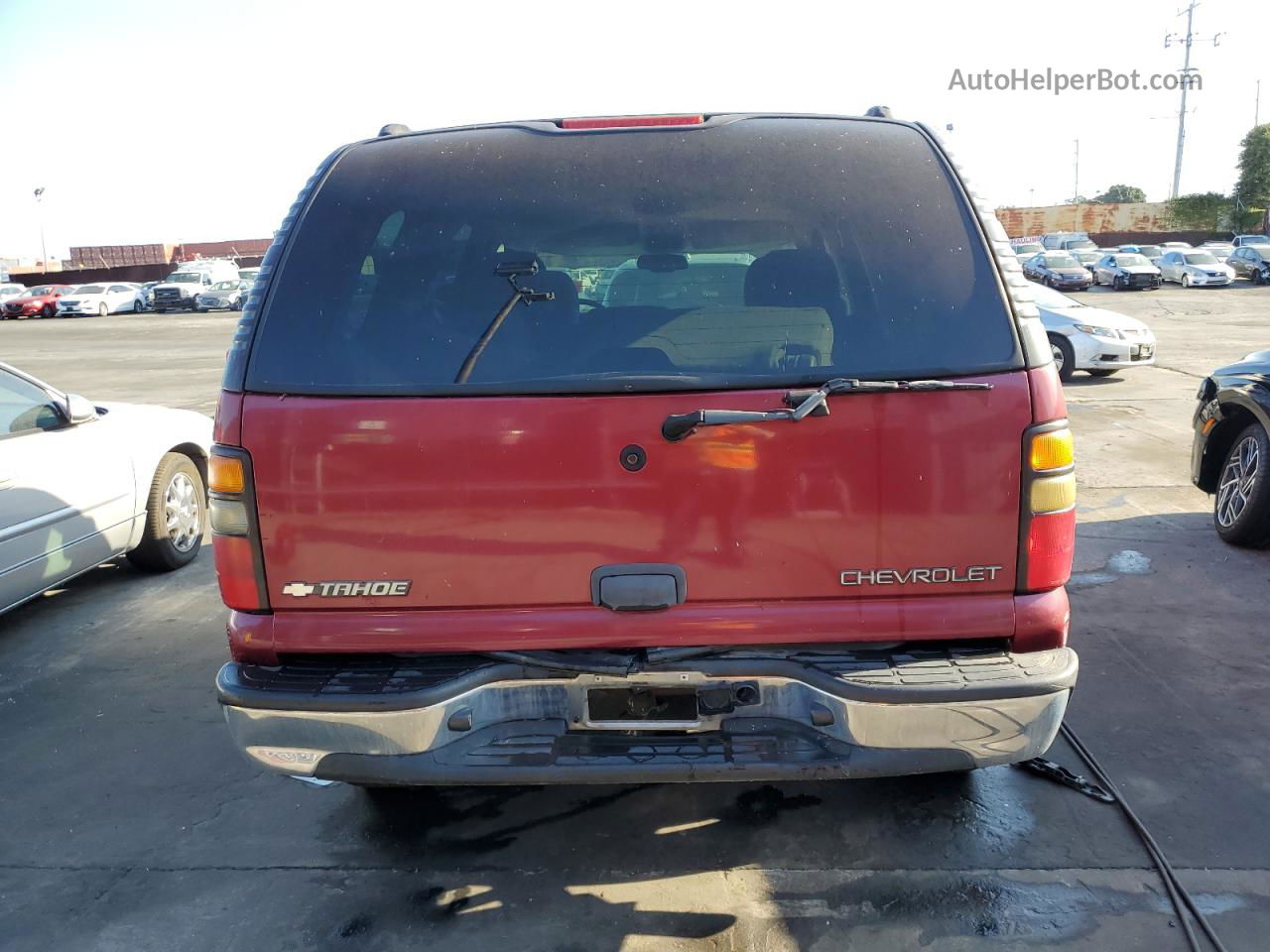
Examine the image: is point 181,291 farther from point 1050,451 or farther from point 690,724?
point 1050,451

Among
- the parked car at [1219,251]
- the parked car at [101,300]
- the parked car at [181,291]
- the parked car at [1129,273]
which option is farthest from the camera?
the parked car at [181,291]

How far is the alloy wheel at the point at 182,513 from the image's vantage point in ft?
19.8

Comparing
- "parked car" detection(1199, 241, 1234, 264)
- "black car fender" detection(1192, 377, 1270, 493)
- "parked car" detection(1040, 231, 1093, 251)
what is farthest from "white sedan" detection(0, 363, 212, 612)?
"parked car" detection(1040, 231, 1093, 251)

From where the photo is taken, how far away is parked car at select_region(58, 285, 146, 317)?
133ft

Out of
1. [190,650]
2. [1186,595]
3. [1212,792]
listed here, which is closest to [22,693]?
[190,650]

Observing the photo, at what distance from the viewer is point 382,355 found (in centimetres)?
255

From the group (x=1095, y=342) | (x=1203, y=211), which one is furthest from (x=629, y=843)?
(x=1203, y=211)

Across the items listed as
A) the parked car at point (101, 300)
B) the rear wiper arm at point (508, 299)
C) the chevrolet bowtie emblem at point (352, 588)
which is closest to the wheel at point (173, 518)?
the chevrolet bowtie emblem at point (352, 588)

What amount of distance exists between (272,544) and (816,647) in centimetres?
142

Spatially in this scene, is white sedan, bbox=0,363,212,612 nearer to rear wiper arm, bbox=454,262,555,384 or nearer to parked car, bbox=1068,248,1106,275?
rear wiper arm, bbox=454,262,555,384

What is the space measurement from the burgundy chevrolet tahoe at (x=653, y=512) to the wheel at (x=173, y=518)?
3.61 meters

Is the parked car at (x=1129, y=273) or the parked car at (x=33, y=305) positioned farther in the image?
the parked car at (x=33, y=305)

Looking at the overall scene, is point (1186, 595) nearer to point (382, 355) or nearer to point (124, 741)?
point (382, 355)

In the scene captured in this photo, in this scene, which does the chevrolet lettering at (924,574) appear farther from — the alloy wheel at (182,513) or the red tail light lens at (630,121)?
the alloy wheel at (182,513)
